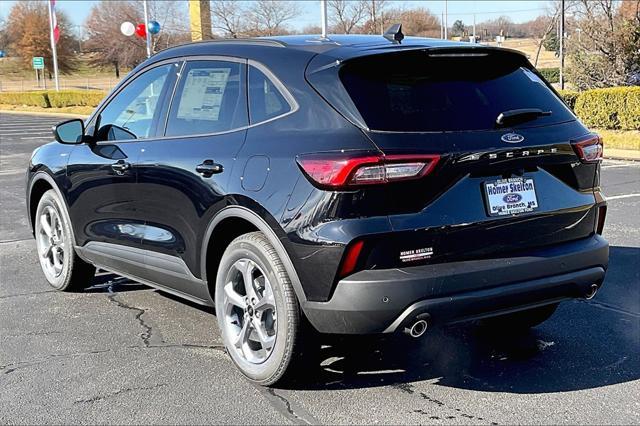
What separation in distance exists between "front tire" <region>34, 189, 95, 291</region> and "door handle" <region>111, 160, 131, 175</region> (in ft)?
3.06

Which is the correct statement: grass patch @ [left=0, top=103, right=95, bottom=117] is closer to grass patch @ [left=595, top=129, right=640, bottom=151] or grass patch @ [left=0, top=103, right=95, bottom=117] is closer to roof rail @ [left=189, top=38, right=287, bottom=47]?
grass patch @ [left=595, top=129, right=640, bottom=151]

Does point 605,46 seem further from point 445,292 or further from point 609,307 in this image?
point 445,292

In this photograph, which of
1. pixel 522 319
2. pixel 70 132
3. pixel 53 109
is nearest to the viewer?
pixel 522 319

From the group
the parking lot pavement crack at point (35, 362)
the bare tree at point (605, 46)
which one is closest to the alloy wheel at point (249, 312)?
the parking lot pavement crack at point (35, 362)

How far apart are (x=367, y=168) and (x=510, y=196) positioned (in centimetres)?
78

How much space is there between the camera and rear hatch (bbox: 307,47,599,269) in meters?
3.40

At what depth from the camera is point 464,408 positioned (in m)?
3.65

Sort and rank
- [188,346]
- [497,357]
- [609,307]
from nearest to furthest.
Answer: [497,357] < [188,346] < [609,307]

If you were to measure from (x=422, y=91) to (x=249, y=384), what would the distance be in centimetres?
177

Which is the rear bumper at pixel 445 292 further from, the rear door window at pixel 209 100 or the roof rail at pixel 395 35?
the roof rail at pixel 395 35

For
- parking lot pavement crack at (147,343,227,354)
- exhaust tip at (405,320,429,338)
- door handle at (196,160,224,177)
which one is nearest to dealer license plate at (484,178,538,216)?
exhaust tip at (405,320,429,338)

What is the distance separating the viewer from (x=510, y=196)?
3623mm

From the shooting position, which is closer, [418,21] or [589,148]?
[589,148]

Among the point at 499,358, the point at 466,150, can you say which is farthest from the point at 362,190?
the point at 499,358
